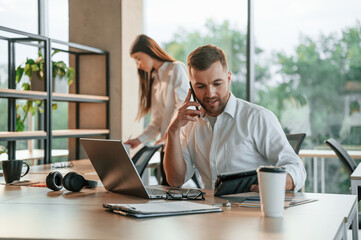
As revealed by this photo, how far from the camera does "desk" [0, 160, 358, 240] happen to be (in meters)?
1.16

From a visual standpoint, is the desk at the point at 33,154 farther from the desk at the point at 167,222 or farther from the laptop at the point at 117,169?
the desk at the point at 167,222

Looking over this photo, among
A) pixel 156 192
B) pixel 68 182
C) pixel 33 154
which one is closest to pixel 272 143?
pixel 156 192

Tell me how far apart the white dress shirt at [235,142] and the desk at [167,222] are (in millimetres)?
378

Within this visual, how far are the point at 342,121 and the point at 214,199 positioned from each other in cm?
349

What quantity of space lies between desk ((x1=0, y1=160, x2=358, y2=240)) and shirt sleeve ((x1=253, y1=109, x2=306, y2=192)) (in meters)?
0.24

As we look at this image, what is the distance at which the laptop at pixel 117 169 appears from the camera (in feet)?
5.38

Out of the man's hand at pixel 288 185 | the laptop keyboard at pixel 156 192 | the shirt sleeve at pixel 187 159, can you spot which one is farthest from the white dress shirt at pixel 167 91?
the man's hand at pixel 288 185

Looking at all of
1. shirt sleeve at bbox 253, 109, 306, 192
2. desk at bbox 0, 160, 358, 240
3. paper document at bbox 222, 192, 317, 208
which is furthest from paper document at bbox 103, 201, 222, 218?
shirt sleeve at bbox 253, 109, 306, 192

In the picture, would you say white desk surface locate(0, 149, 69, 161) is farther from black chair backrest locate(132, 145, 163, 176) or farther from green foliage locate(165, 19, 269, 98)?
green foliage locate(165, 19, 269, 98)

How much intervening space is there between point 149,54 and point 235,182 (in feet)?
6.53

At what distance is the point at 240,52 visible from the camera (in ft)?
16.8

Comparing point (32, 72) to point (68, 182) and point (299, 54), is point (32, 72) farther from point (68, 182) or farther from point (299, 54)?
point (299, 54)

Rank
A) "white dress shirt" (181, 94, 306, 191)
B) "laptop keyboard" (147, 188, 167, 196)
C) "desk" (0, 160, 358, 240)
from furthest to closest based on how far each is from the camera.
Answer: "white dress shirt" (181, 94, 306, 191)
"laptop keyboard" (147, 188, 167, 196)
"desk" (0, 160, 358, 240)

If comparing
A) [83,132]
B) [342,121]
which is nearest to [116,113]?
[83,132]
